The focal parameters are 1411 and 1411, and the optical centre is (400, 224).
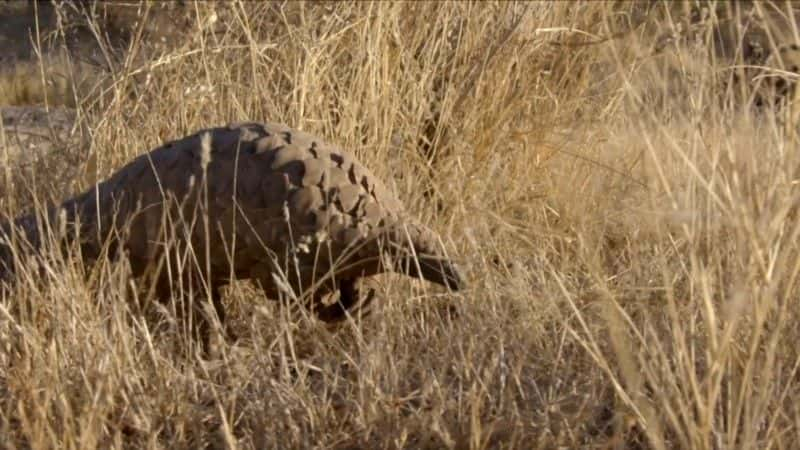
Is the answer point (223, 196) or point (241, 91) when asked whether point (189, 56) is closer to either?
point (241, 91)

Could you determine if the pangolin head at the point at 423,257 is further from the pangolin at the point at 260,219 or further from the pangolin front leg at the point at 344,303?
the pangolin front leg at the point at 344,303

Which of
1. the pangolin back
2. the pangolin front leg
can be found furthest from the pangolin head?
the pangolin front leg

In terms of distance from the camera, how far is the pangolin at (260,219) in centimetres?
254

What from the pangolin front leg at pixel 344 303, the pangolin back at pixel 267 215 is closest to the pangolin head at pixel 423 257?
the pangolin back at pixel 267 215

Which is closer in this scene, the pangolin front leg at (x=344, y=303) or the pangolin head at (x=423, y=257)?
the pangolin head at (x=423, y=257)

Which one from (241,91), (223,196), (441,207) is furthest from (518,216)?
(223,196)

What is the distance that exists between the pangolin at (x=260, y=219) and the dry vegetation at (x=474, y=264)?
0.27 feet

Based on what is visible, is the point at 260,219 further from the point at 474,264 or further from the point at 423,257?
the point at 474,264

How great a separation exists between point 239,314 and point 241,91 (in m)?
0.84

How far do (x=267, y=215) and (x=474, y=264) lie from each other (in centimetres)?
41

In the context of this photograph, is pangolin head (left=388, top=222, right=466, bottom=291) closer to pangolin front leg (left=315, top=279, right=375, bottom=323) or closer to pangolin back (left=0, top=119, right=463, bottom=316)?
pangolin back (left=0, top=119, right=463, bottom=316)

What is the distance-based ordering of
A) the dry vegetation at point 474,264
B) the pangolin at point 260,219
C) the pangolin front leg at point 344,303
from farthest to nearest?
the pangolin front leg at point 344,303 < the pangolin at point 260,219 < the dry vegetation at point 474,264

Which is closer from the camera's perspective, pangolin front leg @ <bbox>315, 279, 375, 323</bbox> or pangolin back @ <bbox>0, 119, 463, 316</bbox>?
pangolin back @ <bbox>0, 119, 463, 316</bbox>

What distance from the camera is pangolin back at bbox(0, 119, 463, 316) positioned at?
254cm
